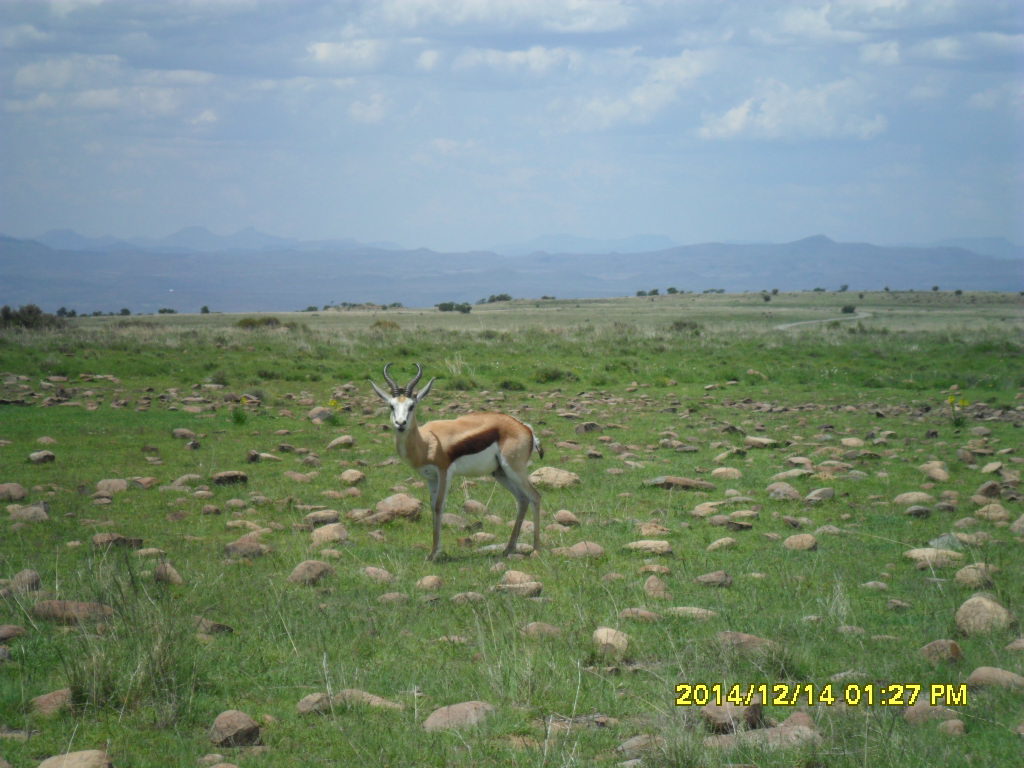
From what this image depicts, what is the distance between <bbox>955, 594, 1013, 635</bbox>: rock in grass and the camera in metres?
6.88

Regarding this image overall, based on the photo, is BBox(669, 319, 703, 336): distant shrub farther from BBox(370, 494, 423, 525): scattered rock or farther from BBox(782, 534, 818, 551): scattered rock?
BBox(782, 534, 818, 551): scattered rock

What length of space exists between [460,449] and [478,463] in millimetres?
263

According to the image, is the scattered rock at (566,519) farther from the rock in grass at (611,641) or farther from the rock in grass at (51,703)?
the rock in grass at (51,703)

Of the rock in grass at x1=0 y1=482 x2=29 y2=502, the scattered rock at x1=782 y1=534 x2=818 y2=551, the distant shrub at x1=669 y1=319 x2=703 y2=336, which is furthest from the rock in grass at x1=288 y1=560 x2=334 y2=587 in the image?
the distant shrub at x1=669 y1=319 x2=703 y2=336

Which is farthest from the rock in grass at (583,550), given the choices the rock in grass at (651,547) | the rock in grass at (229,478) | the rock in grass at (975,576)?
the rock in grass at (229,478)

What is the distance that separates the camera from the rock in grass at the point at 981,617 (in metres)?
6.88

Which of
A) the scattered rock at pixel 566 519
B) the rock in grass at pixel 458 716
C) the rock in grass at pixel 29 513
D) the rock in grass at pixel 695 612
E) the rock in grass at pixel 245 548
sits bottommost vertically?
the scattered rock at pixel 566 519

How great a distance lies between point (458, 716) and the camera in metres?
5.51

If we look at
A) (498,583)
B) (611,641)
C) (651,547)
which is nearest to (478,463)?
(498,583)

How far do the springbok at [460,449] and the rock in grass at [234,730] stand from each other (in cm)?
425

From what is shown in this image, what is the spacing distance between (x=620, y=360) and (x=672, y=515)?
18962 mm

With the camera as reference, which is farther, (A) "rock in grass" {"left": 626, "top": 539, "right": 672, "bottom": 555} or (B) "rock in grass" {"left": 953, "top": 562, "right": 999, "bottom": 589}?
(A) "rock in grass" {"left": 626, "top": 539, "right": 672, "bottom": 555}

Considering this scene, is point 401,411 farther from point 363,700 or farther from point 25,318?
point 25,318
